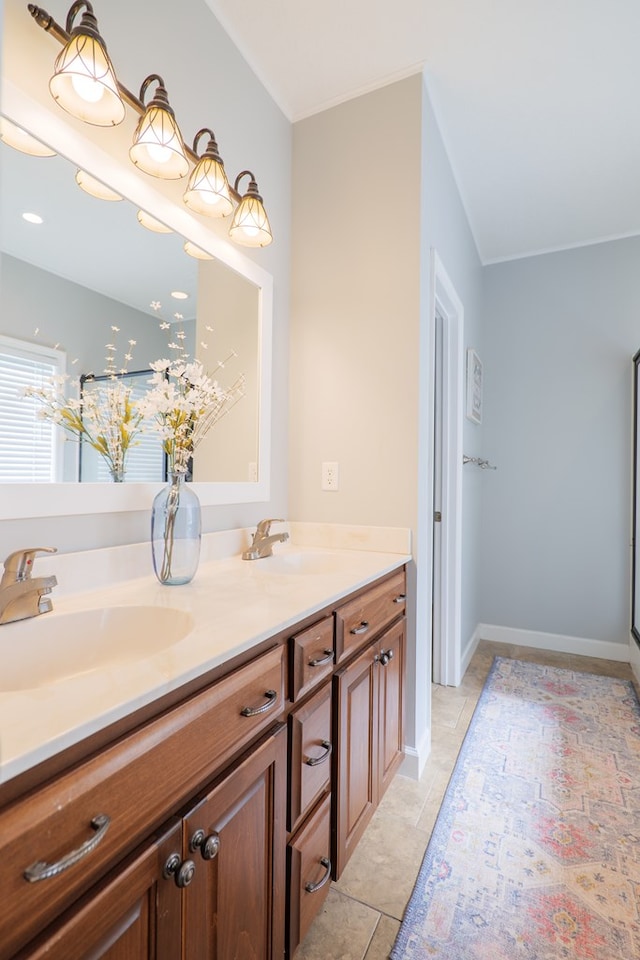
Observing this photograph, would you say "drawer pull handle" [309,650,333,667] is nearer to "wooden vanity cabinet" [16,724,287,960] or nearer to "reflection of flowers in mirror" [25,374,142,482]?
"wooden vanity cabinet" [16,724,287,960]

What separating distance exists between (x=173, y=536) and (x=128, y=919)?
0.75 meters

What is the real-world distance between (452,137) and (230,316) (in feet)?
5.04

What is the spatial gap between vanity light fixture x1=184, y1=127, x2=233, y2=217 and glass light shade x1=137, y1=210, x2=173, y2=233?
0.38ft

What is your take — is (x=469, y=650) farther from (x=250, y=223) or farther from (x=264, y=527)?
(x=250, y=223)

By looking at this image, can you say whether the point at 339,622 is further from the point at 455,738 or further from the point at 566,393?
the point at 566,393

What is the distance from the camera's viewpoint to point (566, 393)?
10.6 ft

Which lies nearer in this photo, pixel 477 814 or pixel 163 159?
pixel 163 159

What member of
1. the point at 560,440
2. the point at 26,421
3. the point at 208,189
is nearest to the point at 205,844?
the point at 26,421

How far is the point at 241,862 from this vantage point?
807mm

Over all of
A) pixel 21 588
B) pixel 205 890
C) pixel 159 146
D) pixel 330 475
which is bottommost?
pixel 205 890

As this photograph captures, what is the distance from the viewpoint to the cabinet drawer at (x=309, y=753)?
989mm

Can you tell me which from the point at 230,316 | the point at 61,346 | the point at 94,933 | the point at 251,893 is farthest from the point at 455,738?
the point at 61,346

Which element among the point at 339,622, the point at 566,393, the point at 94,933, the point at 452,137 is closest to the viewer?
the point at 94,933

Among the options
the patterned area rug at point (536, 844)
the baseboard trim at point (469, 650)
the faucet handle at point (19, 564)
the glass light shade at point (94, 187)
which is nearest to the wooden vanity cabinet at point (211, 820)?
the patterned area rug at point (536, 844)
